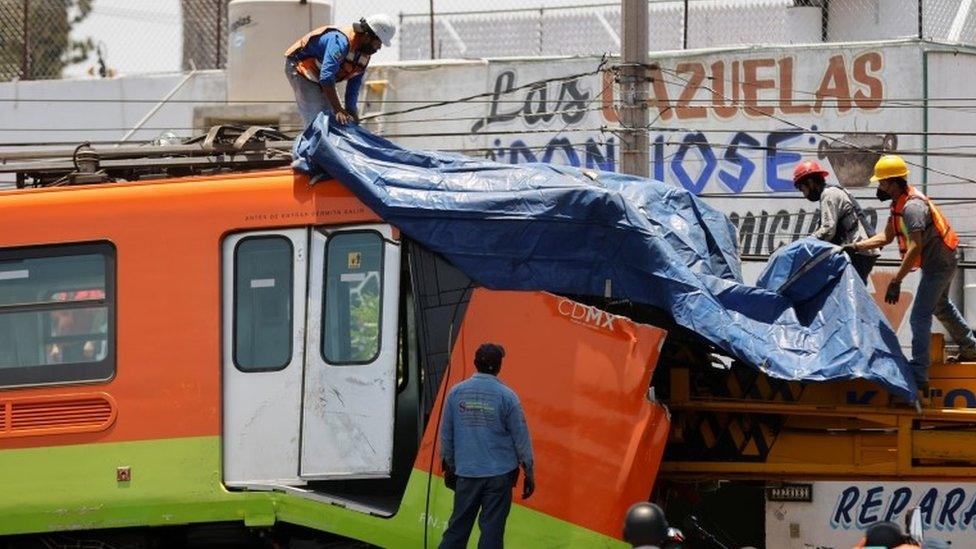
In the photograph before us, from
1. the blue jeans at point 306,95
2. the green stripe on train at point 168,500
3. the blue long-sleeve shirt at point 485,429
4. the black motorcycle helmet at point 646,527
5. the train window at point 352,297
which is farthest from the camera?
the blue jeans at point 306,95

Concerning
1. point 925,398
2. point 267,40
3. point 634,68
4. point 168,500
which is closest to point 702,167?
point 267,40

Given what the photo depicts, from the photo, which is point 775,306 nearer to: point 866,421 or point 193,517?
point 866,421

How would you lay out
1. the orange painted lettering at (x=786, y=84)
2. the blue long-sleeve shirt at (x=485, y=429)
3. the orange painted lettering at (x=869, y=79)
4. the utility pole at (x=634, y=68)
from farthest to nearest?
the orange painted lettering at (x=786, y=84) < the orange painted lettering at (x=869, y=79) < the utility pole at (x=634, y=68) < the blue long-sleeve shirt at (x=485, y=429)

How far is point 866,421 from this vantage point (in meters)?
10.5

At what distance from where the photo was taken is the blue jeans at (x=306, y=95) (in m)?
11.6

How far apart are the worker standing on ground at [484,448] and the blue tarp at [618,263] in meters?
0.77

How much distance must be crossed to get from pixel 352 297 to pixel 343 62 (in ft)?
6.16

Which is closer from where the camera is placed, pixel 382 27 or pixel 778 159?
pixel 382 27

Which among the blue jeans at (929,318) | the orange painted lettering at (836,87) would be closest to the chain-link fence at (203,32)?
the orange painted lettering at (836,87)

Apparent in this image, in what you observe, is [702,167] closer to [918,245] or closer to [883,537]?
[918,245]

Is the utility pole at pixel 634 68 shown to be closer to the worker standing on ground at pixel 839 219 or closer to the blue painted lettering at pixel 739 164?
the worker standing on ground at pixel 839 219

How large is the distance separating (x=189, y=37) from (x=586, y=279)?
22.1m

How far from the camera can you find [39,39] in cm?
3462

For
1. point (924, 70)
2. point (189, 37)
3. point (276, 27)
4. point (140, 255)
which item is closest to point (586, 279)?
point (140, 255)
